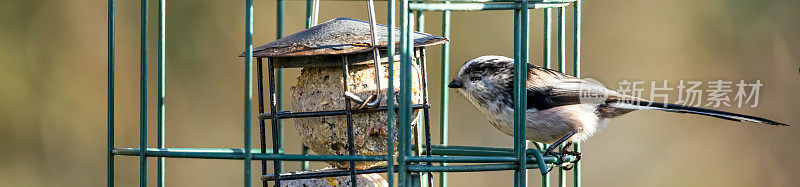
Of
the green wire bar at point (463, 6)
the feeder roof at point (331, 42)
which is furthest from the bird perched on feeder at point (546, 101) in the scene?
the green wire bar at point (463, 6)

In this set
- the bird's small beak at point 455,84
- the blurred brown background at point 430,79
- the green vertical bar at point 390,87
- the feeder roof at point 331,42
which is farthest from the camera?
the blurred brown background at point 430,79

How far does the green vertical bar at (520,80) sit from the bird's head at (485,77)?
1145 millimetres

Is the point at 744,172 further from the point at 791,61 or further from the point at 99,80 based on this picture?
the point at 99,80

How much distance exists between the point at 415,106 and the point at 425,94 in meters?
0.16

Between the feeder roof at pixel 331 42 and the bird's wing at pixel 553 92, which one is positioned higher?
the feeder roof at pixel 331 42

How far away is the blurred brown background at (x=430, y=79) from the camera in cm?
595

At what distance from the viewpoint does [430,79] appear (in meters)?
6.51

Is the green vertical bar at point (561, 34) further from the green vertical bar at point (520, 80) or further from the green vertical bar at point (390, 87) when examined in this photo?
the green vertical bar at point (390, 87)

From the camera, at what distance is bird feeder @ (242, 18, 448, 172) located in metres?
3.12

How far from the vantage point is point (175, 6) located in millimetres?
6254

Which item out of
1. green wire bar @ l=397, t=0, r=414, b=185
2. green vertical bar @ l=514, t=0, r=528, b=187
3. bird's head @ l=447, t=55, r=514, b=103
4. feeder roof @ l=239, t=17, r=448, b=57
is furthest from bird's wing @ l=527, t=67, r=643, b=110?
green wire bar @ l=397, t=0, r=414, b=185

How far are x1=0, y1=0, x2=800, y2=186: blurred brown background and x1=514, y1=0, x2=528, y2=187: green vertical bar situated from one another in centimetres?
296

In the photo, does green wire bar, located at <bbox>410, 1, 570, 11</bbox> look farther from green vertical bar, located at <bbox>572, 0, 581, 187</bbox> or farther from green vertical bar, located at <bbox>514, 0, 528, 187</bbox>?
green vertical bar, located at <bbox>572, 0, 581, 187</bbox>

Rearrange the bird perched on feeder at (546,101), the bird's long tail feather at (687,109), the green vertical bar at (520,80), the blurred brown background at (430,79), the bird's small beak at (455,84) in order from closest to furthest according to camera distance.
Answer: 1. the green vertical bar at (520,80)
2. the bird's long tail feather at (687,109)
3. the bird perched on feeder at (546,101)
4. the bird's small beak at (455,84)
5. the blurred brown background at (430,79)
